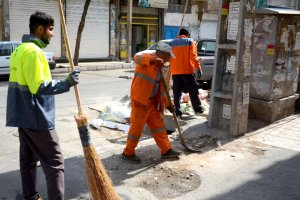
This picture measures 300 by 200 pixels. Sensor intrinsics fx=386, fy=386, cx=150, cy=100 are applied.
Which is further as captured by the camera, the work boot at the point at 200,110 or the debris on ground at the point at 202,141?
the work boot at the point at 200,110

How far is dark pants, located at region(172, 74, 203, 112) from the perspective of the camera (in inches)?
297

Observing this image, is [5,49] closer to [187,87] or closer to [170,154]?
[187,87]

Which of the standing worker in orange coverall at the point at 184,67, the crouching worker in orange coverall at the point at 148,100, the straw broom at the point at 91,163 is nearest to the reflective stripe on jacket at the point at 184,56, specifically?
the standing worker in orange coverall at the point at 184,67

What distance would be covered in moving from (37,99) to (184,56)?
15.0 ft

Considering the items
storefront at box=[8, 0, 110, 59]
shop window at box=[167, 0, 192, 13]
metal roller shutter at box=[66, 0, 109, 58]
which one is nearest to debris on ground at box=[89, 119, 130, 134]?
storefront at box=[8, 0, 110, 59]

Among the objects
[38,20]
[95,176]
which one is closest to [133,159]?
[95,176]

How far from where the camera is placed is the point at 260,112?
22.9 ft

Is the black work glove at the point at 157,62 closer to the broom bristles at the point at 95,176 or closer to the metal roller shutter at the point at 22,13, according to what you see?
the broom bristles at the point at 95,176

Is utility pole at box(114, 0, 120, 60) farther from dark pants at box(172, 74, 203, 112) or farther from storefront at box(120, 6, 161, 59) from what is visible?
dark pants at box(172, 74, 203, 112)

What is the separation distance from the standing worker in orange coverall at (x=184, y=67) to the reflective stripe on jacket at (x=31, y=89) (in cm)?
434

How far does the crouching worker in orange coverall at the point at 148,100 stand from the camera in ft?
15.8

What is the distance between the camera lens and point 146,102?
15.9 ft

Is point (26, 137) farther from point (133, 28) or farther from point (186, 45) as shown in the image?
point (133, 28)

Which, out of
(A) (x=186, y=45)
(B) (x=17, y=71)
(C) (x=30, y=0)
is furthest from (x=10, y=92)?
(C) (x=30, y=0)
